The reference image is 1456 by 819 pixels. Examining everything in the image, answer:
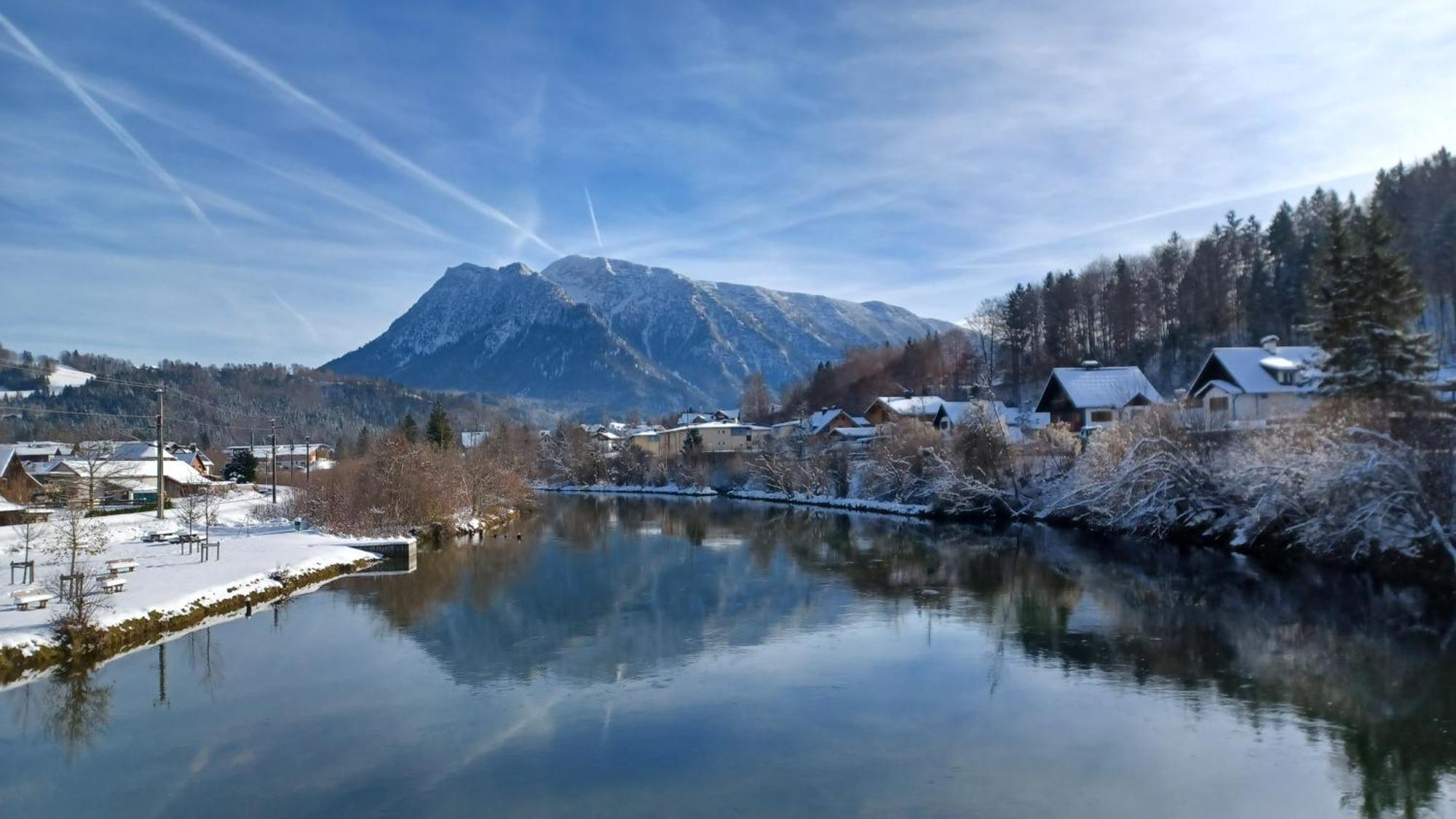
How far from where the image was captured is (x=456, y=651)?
20312 mm

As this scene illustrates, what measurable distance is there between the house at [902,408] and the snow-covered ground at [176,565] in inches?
1737

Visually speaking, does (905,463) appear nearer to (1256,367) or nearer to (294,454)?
(1256,367)

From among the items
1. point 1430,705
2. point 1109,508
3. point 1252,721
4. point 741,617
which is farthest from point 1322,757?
point 1109,508

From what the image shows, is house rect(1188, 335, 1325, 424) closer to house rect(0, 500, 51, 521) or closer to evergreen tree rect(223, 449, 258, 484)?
house rect(0, 500, 51, 521)

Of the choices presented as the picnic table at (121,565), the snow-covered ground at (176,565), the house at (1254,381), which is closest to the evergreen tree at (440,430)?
the snow-covered ground at (176,565)

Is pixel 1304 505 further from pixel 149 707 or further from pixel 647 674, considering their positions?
pixel 149 707

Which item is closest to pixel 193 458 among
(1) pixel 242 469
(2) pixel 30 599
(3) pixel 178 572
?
(1) pixel 242 469

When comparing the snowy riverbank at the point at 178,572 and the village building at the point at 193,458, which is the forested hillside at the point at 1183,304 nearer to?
the snowy riverbank at the point at 178,572

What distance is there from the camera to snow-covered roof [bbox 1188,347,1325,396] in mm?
49188

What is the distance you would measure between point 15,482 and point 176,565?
34.1m

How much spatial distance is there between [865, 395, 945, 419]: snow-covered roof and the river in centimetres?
4457

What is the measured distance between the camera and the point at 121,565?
87.1 ft

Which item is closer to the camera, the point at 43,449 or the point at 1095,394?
the point at 1095,394

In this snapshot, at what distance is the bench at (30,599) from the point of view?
19.7 m
